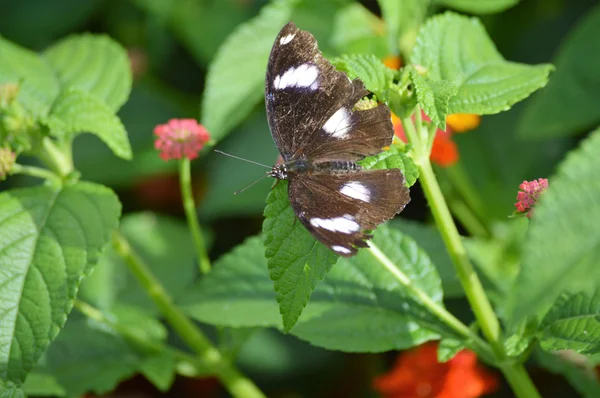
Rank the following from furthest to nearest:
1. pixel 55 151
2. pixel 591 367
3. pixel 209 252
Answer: pixel 209 252, pixel 591 367, pixel 55 151

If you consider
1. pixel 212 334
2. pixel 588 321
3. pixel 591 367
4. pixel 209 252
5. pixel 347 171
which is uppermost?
pixel 347 171

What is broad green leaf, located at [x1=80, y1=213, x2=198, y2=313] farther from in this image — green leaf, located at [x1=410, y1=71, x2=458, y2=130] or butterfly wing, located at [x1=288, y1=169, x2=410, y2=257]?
green leaf, located at [x1=410, y1=71, x2=458, y2=130]

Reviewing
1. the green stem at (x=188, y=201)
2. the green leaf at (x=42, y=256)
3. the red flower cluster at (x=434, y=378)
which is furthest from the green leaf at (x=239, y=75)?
the red flower cluster at (x=434, y=378)

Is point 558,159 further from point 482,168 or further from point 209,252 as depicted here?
point 209,252

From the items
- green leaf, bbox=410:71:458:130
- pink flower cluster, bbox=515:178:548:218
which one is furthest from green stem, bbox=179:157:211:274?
pink flower cluster, bbox=515:178:548:218

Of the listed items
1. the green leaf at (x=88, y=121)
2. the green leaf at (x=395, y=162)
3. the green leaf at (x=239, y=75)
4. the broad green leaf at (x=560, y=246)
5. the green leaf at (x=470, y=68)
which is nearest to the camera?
the broad green leaf at (x=560, y=246)

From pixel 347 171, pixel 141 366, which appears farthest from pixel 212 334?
pixel 347 171

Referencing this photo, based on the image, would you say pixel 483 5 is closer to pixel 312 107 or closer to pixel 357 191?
pixel 312 107

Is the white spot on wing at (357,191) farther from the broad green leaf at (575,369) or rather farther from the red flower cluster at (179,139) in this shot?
the broad green leaf at (575,369)
